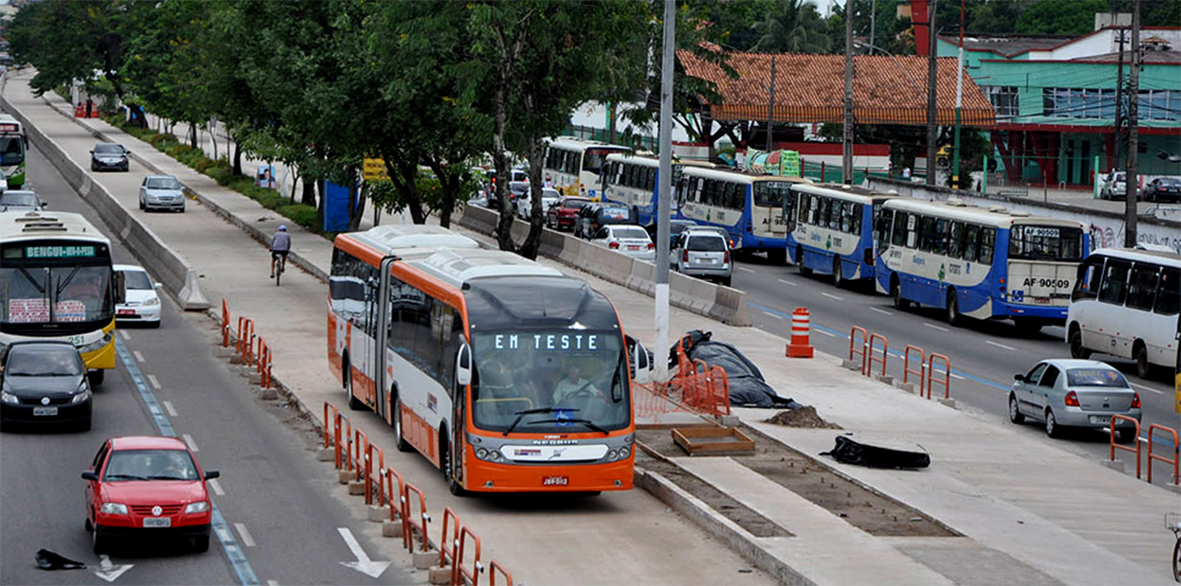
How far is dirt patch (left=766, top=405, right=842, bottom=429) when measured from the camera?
2767cm

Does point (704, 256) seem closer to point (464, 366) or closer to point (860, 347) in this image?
point (860, 347)

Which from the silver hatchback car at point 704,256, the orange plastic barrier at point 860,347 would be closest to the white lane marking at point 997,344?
the orange plastic barrier at point 860,347

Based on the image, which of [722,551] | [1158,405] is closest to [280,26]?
[1158,405]

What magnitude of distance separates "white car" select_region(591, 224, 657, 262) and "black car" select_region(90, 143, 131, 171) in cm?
4008

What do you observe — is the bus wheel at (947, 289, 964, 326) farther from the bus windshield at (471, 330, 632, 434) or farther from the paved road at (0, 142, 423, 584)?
the bus windshield at (471, 330, 632, 434)

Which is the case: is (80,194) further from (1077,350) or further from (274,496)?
(274,496)

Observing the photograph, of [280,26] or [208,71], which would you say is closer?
[280,26]

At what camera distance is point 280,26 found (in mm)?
48688

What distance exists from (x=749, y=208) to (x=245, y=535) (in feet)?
134

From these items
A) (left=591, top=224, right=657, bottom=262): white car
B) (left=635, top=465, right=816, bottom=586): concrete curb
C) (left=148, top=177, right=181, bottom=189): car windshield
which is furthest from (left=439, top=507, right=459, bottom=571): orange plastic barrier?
(left=148, top=177, right=181, bottom=189): car windshield

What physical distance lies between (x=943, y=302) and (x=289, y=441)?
79.0 feet

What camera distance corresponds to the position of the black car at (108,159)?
279 feet

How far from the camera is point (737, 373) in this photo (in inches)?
1195

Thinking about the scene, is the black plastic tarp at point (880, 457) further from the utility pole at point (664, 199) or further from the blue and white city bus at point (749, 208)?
the blue and white city bus at point (749, 208)
